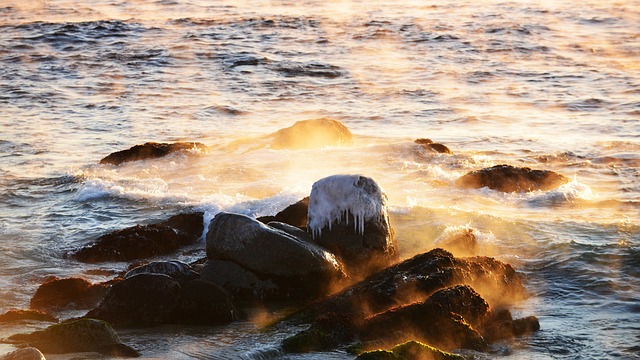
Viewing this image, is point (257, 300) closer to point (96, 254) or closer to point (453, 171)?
point (96, 254)

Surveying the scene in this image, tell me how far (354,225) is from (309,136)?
8987 mm

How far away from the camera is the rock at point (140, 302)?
8.67 m

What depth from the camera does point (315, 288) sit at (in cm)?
959

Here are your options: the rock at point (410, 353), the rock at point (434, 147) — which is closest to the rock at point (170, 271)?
the rock at point (410, 353)

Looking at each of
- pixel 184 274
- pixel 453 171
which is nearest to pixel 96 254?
pixel 184 274

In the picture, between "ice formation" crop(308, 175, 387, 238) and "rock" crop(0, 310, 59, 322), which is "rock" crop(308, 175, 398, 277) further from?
"rock" crop(0, 310, 59, 322)

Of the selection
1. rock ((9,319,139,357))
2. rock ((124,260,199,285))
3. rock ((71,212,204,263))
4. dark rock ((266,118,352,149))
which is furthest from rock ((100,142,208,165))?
rock ((9,319,139,357))

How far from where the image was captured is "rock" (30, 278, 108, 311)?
939cm

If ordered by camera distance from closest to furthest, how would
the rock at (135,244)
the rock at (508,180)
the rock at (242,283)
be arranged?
the rock at (242,283), the rock at (135,244), the rock at (508,180)

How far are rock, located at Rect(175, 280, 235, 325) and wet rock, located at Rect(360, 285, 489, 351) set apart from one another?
1.45 meters

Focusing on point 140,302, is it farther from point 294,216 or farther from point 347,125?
point 347,125

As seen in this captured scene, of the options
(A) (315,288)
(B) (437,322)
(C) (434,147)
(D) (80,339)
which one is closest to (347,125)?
(C) (434,147)

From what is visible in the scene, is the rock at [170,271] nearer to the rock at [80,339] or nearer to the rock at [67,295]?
the rock at [67,295]

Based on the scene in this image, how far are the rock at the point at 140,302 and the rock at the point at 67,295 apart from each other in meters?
0.65
